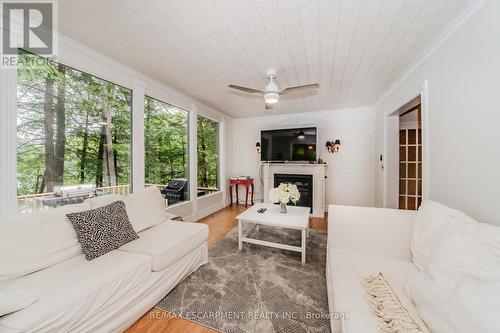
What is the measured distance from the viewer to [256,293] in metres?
1.73

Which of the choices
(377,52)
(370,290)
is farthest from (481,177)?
(377,52)

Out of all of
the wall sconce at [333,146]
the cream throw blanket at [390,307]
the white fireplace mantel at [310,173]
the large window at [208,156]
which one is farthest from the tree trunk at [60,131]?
the wall sconce at [333,146]

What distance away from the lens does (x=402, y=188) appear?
3812 millimetres

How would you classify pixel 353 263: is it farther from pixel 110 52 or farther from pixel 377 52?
pixel 110 52

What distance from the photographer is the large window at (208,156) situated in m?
4.12

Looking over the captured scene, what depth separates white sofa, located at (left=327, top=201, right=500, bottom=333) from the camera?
0.79 meters

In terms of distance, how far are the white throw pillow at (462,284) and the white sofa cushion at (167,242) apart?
174 cm

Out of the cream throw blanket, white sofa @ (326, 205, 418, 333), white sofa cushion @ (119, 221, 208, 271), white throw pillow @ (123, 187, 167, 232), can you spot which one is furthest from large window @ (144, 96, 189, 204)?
the cream throw blanket

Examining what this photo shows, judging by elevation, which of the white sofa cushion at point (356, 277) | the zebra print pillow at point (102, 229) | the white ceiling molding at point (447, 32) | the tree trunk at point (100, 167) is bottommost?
the white sofa cushion at point (356, 277)

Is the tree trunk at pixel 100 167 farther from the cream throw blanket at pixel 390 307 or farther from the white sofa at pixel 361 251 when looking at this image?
the cream throw blanket at pixel 390 307

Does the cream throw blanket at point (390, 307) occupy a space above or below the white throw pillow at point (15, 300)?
below

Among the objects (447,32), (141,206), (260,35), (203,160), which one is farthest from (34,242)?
(447,32)

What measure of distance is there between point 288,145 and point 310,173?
32.7 inches

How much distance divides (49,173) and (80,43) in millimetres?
1406
